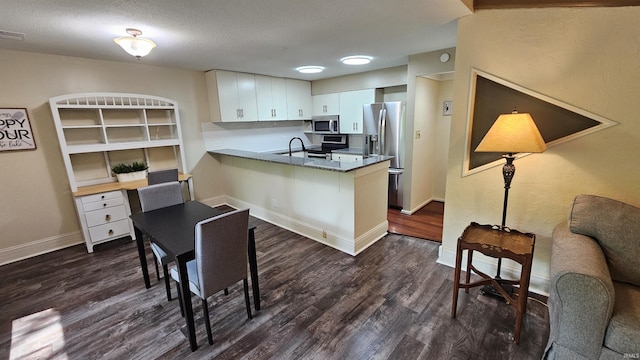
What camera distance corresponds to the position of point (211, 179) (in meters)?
4.90

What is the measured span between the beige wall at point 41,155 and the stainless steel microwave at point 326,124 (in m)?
3.16

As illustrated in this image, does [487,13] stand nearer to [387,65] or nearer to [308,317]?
[387,65]

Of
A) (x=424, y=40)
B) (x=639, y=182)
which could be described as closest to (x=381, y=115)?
(x=424, y=40)

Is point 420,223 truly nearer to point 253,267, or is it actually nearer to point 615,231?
point 615,231

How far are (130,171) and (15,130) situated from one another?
3.81 ft

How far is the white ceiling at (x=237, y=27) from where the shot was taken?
194 centimetres

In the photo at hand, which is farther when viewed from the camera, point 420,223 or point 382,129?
point 382,129

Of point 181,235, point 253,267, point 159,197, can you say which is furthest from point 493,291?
point 159,197

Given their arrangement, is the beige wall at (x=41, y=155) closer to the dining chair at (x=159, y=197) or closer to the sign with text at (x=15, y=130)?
the sign with text at (x=15, y=130)

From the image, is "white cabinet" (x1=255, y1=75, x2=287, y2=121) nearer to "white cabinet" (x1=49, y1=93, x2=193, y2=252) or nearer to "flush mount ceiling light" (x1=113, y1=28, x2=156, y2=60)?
"white cabinet" (x1=49, y1=93, x2=193, y2=252)

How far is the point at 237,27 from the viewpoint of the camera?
239 centimetres

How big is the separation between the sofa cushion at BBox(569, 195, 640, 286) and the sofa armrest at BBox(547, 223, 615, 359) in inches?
10.0

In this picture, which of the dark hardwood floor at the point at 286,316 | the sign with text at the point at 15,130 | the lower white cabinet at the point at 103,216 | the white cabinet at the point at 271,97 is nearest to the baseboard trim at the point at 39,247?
the dark hardwood floor at the point at 286,316

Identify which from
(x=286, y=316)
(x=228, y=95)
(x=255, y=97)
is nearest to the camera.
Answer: (x=286, y=316)
